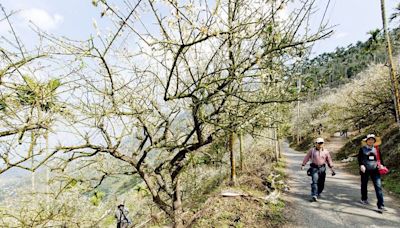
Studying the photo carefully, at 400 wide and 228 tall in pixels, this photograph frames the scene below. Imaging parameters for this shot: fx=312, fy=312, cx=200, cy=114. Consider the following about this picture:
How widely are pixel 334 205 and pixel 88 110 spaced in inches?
309

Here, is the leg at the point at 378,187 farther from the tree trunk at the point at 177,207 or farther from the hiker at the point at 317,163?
the tree trunk at the point at 177,207

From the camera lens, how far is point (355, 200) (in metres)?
9.76

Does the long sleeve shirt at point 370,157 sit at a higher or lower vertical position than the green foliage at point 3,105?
lower

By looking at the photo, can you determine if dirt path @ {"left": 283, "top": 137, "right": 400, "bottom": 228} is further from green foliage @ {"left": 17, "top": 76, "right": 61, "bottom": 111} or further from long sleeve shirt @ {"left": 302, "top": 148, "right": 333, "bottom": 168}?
green foliage @ {"left": 17, "top": 76, "right": 61, "bottom": 111}

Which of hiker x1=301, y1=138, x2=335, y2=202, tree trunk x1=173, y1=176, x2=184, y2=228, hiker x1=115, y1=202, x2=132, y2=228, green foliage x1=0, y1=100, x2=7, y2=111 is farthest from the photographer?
hiker x1=115, y1=202, x2=132, y2=228

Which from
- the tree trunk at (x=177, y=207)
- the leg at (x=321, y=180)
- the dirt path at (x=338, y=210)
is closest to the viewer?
the tree trunk at (x=177, y=207)

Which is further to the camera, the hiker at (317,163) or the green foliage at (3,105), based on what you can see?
the hiker at (317,163)

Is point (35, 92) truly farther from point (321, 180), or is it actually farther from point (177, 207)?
point (321, 180)

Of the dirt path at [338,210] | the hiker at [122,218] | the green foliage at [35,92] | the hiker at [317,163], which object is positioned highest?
the green foliage at [35,92]

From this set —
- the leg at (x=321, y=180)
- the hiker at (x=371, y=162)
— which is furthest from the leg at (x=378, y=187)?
the leg at (x=321, y=180)

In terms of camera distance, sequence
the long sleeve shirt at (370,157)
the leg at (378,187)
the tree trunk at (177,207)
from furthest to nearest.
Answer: the long sleeve shirt at (370,157)
the leg at (378,187)
the tree trunk at (177,207)

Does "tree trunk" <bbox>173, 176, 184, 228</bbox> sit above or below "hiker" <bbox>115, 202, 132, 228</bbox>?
above

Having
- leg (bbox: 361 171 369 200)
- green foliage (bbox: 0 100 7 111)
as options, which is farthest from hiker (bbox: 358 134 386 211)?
green foliage (bbox: 0 100 7 111)

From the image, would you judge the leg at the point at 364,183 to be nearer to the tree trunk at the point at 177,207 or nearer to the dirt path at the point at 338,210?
the dirt path at the point at 338,210
